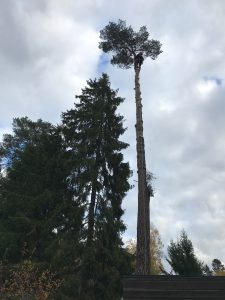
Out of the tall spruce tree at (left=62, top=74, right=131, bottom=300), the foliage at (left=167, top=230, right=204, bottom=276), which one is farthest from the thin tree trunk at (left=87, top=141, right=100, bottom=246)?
the foliage at (left=167, top=230, right=204, bottom=276)

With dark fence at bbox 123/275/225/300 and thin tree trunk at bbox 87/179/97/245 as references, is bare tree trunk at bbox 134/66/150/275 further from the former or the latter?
thin tree trunk at bbox 87/179/97/245

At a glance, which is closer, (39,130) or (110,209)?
(110,209)

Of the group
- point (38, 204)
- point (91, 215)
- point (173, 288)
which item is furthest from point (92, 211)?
point (173, 288)

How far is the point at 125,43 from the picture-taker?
21.1 metres

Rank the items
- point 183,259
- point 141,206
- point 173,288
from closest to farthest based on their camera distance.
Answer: point 173,288
point 141,206
point 183,259

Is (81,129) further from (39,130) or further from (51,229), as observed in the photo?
(39,130)

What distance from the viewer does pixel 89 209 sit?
76.8 ft

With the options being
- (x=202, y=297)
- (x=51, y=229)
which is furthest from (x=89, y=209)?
(x=202, y=297)

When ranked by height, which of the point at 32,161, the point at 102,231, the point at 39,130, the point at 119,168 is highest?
the point at 39,130

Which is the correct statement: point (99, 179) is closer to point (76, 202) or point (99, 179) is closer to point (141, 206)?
point (76, 202)

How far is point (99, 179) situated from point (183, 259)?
6628 millimetres

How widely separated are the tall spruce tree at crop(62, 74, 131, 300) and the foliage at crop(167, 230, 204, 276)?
3.16 metres

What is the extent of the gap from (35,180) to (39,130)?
8405 mm

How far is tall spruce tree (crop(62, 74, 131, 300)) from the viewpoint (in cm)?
2233
